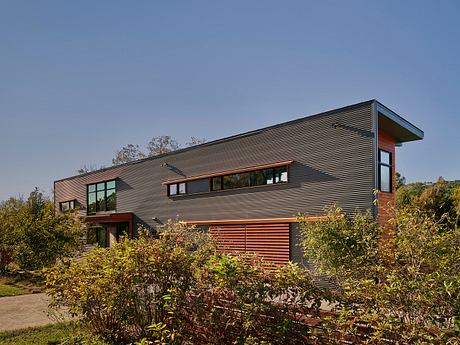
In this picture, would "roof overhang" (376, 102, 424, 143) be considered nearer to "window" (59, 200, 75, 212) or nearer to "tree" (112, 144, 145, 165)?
"window" (59, 200, 75, 212)

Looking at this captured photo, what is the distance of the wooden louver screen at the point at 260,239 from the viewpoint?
1355 centimetres

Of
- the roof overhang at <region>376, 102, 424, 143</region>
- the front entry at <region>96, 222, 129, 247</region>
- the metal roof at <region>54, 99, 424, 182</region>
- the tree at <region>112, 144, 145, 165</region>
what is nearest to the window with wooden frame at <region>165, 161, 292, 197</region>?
the metal roof at <region>54, 99, 424, 182</region>

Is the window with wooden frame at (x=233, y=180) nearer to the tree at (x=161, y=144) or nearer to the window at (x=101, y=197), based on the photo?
the window at (x=101, y=197)

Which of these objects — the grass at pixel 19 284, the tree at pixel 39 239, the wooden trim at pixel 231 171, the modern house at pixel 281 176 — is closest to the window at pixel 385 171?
the modern house at pixel 281 176

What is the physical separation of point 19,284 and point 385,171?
13233mm

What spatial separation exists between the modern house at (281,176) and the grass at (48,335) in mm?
8175

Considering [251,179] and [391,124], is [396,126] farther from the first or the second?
[251,179]

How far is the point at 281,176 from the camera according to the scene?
14148mm

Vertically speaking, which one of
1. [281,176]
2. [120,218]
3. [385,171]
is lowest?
[120,218]

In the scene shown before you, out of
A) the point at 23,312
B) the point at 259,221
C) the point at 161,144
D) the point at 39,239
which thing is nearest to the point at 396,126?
the point at 259,221

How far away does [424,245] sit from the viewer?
12.3 feet

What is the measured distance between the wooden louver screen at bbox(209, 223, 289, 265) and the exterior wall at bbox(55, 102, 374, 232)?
48cm

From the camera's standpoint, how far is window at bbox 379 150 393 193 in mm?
12602

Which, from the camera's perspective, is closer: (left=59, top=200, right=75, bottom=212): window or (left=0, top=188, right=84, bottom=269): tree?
(left=0, top=188, right=84, bottom=269): tree
